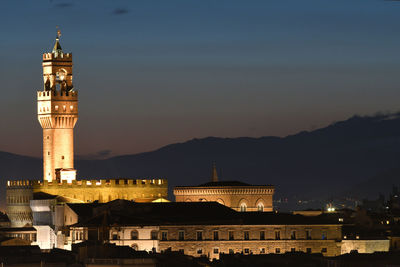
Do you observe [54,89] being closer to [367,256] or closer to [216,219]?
[216,219]

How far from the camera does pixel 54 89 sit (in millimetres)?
158375

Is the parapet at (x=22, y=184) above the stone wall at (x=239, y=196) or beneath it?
above

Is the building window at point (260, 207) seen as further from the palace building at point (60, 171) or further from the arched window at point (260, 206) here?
the palace building at point (60, 171)

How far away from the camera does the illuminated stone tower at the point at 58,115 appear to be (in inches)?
6102

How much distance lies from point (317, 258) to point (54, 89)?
52.9 meters

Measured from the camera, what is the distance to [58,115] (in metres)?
157

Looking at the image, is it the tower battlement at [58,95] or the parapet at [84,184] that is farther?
the tower battlement at [58,95]

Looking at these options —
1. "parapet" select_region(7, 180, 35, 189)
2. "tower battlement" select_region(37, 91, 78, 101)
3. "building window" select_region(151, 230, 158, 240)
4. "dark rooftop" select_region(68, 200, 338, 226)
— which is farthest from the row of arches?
"building window" select_region(151, 230, 158, 240)

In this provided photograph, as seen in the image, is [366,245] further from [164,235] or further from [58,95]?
[58,95]

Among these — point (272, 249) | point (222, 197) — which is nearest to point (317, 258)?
point (272, 249)

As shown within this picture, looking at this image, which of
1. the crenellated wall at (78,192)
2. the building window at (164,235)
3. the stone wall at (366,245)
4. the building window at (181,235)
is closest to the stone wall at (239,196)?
the crenellated wall at (78,192)

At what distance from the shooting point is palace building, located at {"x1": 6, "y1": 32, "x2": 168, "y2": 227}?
5940 inches

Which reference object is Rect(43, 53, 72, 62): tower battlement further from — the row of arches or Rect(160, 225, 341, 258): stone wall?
Rect(160, 225, 341, 258): stone wall

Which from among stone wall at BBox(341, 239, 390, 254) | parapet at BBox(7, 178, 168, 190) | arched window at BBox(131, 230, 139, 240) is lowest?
stone wall at BBox(341, 239, 390, 254)
